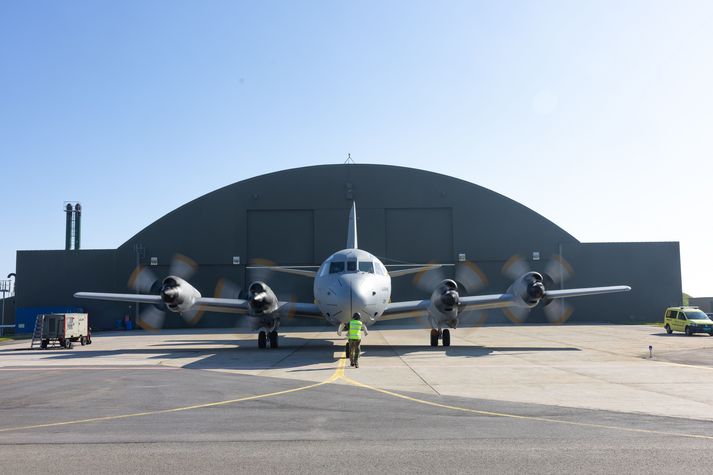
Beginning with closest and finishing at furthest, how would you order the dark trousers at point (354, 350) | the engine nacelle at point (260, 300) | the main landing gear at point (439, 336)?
the dark trousers at point (354, 350) < the engine nacelle at point (260, 300) < the main landing gear at point (439, 336)

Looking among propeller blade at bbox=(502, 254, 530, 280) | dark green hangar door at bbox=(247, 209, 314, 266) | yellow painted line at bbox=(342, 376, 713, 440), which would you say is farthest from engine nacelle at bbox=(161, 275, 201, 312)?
propeller blade at bbox=(502, 254, 530, 280)

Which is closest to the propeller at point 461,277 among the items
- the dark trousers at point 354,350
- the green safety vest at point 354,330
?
the green safety vest at point 354,330

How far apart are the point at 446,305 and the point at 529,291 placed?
12.6ft

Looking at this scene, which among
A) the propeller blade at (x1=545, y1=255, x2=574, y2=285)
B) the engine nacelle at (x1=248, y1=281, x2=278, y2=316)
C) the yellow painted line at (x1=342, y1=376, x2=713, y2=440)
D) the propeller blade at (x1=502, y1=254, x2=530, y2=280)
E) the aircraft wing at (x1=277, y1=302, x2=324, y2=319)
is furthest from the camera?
the propeller blade at (x1=545, y1=255, x2=574, y2=285)

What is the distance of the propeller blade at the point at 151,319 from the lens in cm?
4850

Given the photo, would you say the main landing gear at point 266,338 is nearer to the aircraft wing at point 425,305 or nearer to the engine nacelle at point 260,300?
the engine nacelle at point 260,300

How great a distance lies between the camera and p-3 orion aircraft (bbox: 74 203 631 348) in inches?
842

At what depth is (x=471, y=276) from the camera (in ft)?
161

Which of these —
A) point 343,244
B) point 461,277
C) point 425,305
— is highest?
point 343,244

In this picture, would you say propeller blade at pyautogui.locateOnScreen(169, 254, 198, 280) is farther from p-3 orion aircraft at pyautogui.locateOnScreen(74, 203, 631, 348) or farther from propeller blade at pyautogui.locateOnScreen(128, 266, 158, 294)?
p-3 orion aircraft at pyautogui.locateOnScreen(74, 203, 631, 348)

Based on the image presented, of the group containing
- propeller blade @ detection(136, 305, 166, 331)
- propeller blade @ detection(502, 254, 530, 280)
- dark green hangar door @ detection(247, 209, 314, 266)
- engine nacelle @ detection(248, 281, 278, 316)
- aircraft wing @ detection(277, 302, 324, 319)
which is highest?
dark green hangar door @ detection(247, 209, 314, 266)

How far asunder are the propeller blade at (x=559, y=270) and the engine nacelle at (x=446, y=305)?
2804 centimetres

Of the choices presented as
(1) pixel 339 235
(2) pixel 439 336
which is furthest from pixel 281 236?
(2) pixel 439 336

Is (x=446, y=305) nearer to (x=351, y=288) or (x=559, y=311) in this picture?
(x=351, y=288)
